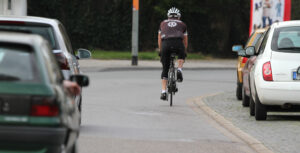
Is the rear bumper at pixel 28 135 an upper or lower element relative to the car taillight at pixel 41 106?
lower

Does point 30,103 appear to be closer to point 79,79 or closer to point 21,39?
point 21,39

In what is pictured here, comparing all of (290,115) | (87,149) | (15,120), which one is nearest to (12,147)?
(15,120)

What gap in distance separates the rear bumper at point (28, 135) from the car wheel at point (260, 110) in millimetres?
7073

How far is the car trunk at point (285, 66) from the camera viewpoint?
12.5 m

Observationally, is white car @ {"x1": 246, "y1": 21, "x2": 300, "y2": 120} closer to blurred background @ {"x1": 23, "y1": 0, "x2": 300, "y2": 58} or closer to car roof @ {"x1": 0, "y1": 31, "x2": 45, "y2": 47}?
car roof @ {"x1": 0, "y1": 31, "x2": 45, "y2": 47}

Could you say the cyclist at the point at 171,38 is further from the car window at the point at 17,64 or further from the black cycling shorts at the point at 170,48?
the car window at the point at 17,64

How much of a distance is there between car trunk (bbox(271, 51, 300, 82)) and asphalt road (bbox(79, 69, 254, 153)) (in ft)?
3.76

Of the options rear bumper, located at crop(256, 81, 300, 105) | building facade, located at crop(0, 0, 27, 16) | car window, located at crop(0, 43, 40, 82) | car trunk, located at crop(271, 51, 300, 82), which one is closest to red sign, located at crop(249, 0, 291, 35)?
car trunk, located at crop(271, 51, 300, 82)

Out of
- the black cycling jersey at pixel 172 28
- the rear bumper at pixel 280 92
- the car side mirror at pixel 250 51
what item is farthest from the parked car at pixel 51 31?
the black cycling jersey at pixel 172 28

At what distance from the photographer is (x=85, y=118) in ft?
43.5

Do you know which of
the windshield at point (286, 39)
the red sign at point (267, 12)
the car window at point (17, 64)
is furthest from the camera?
the red sign at point (267, 12)

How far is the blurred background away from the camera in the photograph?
1823 inches

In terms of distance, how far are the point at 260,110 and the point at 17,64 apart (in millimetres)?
7045

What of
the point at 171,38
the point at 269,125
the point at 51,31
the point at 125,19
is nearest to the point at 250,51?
the point at 269,125
